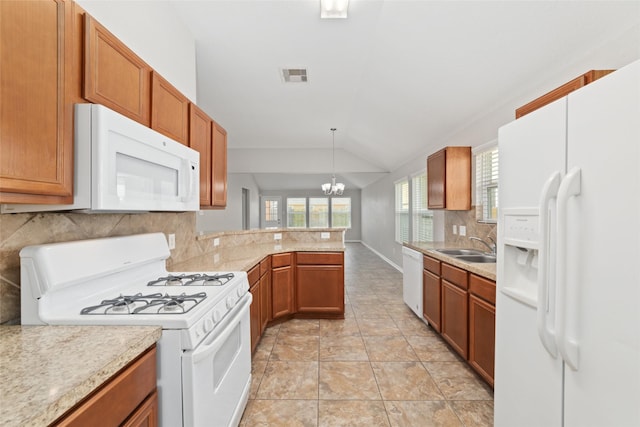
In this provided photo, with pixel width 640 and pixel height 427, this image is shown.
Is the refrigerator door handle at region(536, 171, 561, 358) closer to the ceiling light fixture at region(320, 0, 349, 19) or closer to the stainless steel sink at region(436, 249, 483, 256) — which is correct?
the ceiling light fixture at region(320, 0, 349, 19)

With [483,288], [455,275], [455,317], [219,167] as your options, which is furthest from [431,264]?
[219,167]

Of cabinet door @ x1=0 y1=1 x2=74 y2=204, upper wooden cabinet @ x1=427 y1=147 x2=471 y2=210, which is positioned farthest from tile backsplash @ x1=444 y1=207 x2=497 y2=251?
cabinet door @ x1=0 y1=1 x2=74 y2=204

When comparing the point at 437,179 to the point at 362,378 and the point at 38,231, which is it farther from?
the point at 38,231

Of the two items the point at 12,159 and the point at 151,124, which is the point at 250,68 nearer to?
the point at 151,124

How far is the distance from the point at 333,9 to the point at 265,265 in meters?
2.31

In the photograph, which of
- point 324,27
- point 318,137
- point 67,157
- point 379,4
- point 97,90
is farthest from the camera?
point 318,137

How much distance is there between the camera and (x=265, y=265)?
2.98m

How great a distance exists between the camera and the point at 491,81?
8.61 ft

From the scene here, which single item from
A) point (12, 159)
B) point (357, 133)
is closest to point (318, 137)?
point (357, 133)

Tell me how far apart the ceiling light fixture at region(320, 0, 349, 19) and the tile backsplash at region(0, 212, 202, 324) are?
1.92 m

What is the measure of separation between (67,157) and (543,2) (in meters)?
2.61

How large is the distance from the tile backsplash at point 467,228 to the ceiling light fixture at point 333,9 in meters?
2.39

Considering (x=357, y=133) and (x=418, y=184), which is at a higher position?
(x=357, y=133)

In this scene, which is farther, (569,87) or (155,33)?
(155,33)
